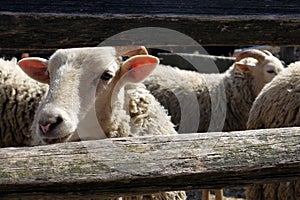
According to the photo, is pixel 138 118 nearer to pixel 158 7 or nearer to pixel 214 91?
pixel 158 7

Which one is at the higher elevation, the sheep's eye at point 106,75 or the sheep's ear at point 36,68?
the sheep's eye at point 106,75

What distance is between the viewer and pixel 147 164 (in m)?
1.50

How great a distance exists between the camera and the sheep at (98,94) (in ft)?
7.77

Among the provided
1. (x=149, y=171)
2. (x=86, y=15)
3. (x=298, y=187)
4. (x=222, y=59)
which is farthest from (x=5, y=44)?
(x=222, y=59)

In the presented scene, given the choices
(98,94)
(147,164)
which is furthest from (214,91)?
(147,164)

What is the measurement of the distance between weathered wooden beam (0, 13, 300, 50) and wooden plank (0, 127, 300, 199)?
0.60 m

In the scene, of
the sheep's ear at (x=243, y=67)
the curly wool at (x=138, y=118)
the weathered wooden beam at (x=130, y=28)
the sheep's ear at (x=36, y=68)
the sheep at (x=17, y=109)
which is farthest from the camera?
the sheep's ear at (x=243, y=67)

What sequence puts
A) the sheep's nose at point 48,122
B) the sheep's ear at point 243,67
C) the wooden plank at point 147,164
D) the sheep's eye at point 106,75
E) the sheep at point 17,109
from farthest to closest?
the sheep's ear at point 243,67, the sheep at point 17,109, the sheep's eye at point 106,75, the sheep's nose at point 48,122, the wooden plank at point 147,164

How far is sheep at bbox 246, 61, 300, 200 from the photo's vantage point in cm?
297

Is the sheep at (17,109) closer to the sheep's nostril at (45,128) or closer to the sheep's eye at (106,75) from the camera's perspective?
the sheep's eye at (106,75)

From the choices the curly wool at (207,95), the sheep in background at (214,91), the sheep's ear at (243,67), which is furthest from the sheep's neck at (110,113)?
the sheep's ear at (243,67)

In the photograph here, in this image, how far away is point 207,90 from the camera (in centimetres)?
587

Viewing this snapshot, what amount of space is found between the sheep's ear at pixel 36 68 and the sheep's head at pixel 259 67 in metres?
3.71

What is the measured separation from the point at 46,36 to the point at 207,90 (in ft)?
13.3
